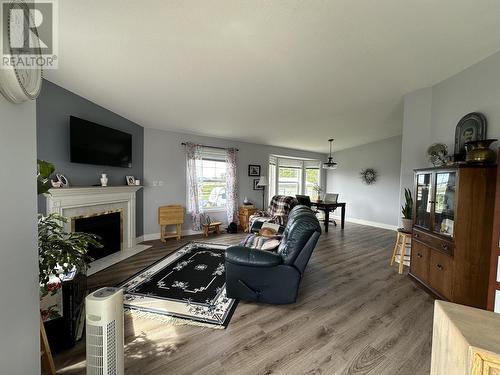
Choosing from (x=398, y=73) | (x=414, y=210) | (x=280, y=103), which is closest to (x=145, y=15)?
(x=280, y=103)

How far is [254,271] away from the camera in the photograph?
2.12 metres

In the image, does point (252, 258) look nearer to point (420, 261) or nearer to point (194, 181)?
point (420, 261)

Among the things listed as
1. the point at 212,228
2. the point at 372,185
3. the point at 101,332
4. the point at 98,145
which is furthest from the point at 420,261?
the point at 98,145

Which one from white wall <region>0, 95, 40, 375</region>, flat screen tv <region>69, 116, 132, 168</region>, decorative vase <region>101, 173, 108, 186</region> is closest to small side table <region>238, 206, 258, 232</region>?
flat screen tv <region>69, 116, 132, 168</region>

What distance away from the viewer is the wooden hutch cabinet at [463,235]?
202cm

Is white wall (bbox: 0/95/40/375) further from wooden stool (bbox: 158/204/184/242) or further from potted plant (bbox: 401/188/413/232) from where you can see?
potted plant (bbox: 401/188/413/232)

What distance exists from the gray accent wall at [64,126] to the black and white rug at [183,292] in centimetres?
152

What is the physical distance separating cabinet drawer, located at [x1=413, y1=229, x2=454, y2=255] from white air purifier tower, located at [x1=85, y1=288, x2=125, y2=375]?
304 centimetres

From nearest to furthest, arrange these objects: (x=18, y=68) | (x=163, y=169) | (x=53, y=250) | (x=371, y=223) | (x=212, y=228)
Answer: (x=18, y=68) < (x=53, y=250) < (x=163, y=169) < (x=212, y=228) < (x=371, y=223)

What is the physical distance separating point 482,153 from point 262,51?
2363 millimetres

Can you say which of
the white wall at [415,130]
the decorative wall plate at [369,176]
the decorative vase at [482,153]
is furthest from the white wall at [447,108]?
the decorative wall plate at [369,176]

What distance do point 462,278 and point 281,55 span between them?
289 centimetres

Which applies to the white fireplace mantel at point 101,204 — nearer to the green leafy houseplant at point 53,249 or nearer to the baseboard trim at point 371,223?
the green leafy houseplant at point 53,249

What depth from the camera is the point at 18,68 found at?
0.77 meters
